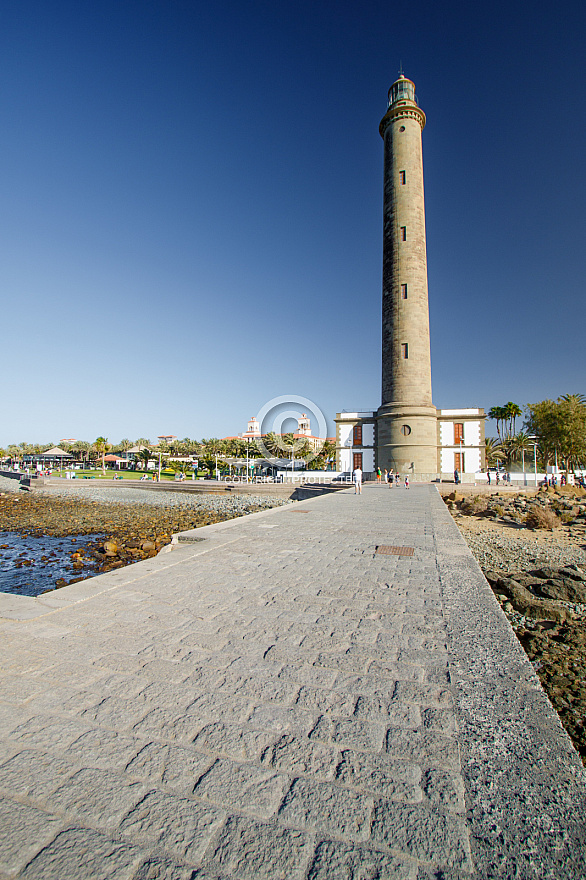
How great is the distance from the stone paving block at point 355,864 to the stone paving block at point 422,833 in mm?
53

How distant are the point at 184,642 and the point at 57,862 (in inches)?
64.8

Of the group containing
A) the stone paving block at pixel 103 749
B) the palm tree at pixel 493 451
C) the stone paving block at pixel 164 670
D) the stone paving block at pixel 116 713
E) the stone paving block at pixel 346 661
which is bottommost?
the stone paving block at pixel 103 749

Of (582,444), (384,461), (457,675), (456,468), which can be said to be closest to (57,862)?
(457,675)

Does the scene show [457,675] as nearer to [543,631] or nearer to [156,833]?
[156,833]

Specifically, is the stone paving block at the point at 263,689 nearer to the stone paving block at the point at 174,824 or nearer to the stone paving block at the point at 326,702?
the stone paving block at the point at 326,702

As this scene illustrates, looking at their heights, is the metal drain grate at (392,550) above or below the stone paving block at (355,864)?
above

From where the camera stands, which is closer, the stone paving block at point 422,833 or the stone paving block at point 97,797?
the stone paving block at point 422,833

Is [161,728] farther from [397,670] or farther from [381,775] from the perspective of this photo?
[397,670]

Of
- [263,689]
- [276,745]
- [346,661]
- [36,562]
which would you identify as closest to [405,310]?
[36,562]

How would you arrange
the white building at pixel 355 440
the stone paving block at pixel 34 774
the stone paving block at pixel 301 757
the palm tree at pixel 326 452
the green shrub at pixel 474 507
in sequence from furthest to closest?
the palm tree at pixel 326 452 < the white building at pixel 355 440 < the green shrub at pixel 474 507 < the stone paving block at pixel 301 757 < the stone paving block at pixel 34 774

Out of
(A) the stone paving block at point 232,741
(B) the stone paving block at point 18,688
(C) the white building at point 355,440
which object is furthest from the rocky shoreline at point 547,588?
(C) the white building at point 355,440

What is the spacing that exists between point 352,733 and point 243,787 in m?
0.61

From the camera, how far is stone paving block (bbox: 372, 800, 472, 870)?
4.85 feet

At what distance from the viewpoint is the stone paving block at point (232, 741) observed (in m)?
1.98
